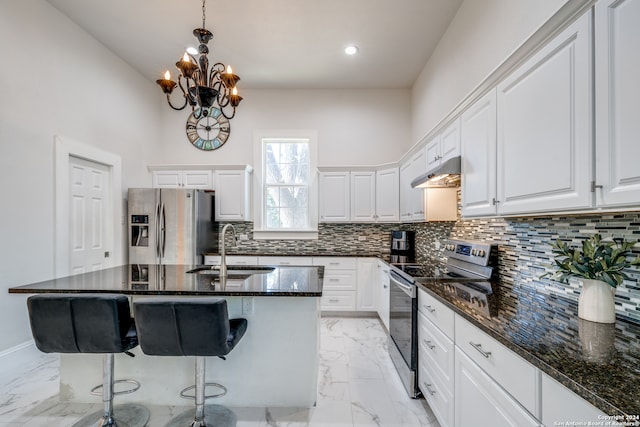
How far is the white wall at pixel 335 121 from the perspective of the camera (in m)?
4.66

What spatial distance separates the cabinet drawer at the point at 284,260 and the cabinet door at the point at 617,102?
11.1ft

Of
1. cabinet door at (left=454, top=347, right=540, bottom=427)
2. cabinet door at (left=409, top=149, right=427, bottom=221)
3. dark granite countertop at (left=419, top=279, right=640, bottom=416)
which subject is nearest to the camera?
dark granite countertop at (left=419, top=279, right=640, bottom=416)

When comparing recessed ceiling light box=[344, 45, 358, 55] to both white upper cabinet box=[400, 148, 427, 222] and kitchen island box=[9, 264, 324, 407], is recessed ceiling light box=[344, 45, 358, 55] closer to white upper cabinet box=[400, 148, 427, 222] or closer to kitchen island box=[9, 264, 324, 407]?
white upper cabinet box=[400, 148, 427, 222]

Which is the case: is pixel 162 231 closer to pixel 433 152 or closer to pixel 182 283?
pixel 182 283

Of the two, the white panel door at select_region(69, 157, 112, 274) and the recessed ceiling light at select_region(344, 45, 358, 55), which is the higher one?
the recessed ceiling light at select_region(344, 45, 358, 55)

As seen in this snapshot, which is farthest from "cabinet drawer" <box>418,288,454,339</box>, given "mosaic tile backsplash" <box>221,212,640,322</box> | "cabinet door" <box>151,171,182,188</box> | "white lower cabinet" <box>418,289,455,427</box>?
"cabinet door" <box>151,171,182,188</box>

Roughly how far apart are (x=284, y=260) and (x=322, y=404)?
222 centimetres

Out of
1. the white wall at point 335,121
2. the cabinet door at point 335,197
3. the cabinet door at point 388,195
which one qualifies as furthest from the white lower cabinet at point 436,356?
the white wall at point 335,121

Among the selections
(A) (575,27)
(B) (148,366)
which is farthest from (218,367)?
(A) (575,27)

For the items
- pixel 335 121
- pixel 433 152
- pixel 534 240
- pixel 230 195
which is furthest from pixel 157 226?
pixel 534 240

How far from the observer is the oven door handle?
2215 mm

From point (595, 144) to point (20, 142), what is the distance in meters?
4.03

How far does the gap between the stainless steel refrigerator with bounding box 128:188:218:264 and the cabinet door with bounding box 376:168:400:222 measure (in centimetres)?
249

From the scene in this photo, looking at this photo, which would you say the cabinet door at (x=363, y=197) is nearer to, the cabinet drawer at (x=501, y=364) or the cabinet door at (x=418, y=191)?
the cabinet door at (x=418, y=191)
